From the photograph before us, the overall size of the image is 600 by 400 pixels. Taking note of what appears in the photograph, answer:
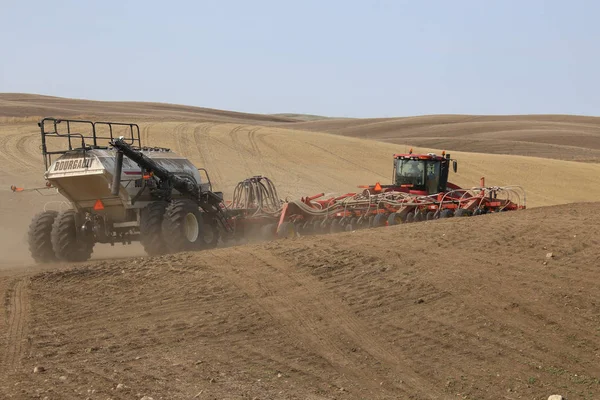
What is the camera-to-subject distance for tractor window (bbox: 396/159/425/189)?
70.8ft

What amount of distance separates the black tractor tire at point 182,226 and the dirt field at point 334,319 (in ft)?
7.76

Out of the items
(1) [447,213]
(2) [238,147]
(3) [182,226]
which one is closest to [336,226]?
(1) [447,213]

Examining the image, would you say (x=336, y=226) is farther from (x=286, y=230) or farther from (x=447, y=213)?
(x=447, y=213)

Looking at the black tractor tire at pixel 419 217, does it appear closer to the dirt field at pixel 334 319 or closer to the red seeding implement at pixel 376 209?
the red seeding implement at pixel 376 209

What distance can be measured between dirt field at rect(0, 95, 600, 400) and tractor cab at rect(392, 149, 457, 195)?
5891 millimetres

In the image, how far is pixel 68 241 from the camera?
51.9 feet

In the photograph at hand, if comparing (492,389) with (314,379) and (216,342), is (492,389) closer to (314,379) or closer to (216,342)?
(314,379)

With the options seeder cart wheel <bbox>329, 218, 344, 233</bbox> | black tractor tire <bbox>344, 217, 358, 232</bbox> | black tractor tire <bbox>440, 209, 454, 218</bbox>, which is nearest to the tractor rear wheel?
black tractor tire <bbox>440, 209, 454, 218</bbox>

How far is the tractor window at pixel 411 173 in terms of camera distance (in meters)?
21.6

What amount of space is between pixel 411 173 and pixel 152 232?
8.74 meters

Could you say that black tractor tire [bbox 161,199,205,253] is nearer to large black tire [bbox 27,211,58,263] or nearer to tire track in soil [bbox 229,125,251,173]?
large black tire [bbox 27,211,58,263]

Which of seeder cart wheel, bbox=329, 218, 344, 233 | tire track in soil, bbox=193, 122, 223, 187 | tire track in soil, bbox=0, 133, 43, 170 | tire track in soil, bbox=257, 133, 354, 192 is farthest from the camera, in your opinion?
tire track in soil, bbox=257, 133, 354, 192

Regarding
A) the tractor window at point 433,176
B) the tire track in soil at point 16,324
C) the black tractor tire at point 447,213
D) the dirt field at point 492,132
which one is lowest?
the dirt field at point 492,132

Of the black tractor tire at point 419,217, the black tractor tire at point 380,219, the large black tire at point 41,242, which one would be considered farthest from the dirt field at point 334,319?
the large black tire at point 41,242
